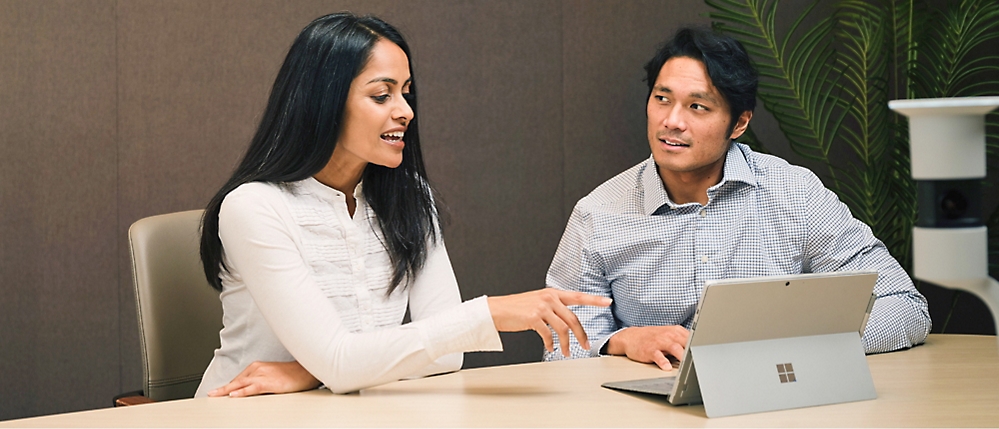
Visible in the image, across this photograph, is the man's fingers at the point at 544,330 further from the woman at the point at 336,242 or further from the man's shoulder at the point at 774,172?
the man's shoulder at the point at 774,172

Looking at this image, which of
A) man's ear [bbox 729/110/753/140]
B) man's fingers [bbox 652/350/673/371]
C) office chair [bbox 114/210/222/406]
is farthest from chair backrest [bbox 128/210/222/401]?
man's ear [bbox 729/110/753/140]

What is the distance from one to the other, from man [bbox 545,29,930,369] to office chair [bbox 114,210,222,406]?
848 mm

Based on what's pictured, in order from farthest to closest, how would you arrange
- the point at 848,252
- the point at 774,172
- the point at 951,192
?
the point at 774,172, the point at 848,252, the point at 951,192

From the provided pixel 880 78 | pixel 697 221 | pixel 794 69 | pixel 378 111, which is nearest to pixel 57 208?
pixel 378 111

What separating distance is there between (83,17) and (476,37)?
1.34 meters

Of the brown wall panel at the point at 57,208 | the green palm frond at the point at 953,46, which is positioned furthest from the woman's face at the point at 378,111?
the green palm frond at the point at 953,46

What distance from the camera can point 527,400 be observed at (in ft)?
5.12

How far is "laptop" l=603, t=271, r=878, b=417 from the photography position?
57.6 inches

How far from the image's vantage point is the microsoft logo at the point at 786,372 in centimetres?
152

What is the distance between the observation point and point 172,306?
215cm

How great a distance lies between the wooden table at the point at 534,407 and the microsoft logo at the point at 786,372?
0.16 ft

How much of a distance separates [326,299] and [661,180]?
1044 millimetres

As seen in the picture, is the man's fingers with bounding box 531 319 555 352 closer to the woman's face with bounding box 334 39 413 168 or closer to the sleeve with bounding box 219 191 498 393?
the sleeve with bounding box 219 191 498 393

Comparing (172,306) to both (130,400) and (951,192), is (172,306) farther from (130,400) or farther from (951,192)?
(951,192)
